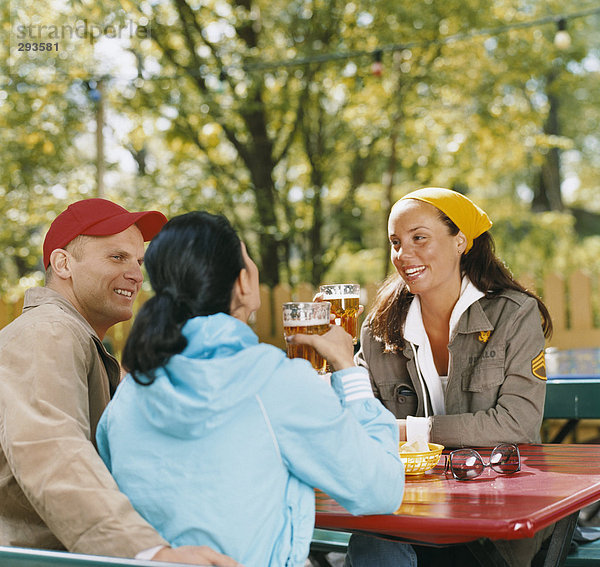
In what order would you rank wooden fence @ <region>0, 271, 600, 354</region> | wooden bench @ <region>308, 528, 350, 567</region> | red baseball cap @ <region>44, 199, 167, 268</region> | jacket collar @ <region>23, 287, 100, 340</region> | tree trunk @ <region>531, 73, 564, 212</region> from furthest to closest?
tree trunk @ <region>531, 73, 564, 212</region> < wooden fence @ <region>0, 271, 600, 354</region> < wooden bench @ <region>308, 528, 350, 567</region> < red baseball cap @ <region>44, 199, 167, 268</region> < jacket collar @ <region>23, 287, 100, 340</region>

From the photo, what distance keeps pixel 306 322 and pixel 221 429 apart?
0.47m

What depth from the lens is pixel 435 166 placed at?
9.86 metres

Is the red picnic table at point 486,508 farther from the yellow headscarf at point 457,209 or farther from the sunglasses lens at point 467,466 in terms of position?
the yellow headscarf at point 457,209

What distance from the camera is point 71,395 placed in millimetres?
1902

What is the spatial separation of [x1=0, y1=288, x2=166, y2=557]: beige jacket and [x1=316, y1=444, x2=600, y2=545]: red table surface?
0.51 m

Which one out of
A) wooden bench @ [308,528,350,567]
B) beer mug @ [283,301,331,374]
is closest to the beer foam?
beer mug @ [283,301,331,374]

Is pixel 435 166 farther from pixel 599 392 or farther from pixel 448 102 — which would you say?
pixel 599 392

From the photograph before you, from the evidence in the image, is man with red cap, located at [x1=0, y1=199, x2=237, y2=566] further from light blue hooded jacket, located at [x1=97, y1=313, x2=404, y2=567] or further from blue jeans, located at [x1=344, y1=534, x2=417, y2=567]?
blue jeans, located at [x1=344, y1=534, x2=417, y2=567]

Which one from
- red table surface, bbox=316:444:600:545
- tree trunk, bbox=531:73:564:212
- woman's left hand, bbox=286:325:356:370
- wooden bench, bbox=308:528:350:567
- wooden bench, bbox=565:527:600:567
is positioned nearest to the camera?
red table surface, bbox=316:444:600:545

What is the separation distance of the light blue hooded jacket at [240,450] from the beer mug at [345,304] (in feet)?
2.34

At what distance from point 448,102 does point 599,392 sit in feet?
23.7

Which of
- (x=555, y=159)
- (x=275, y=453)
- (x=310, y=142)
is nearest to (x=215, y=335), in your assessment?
(x=275, y=453)

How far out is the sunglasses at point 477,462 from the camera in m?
2.11

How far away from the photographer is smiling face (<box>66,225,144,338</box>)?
93.7 inches
